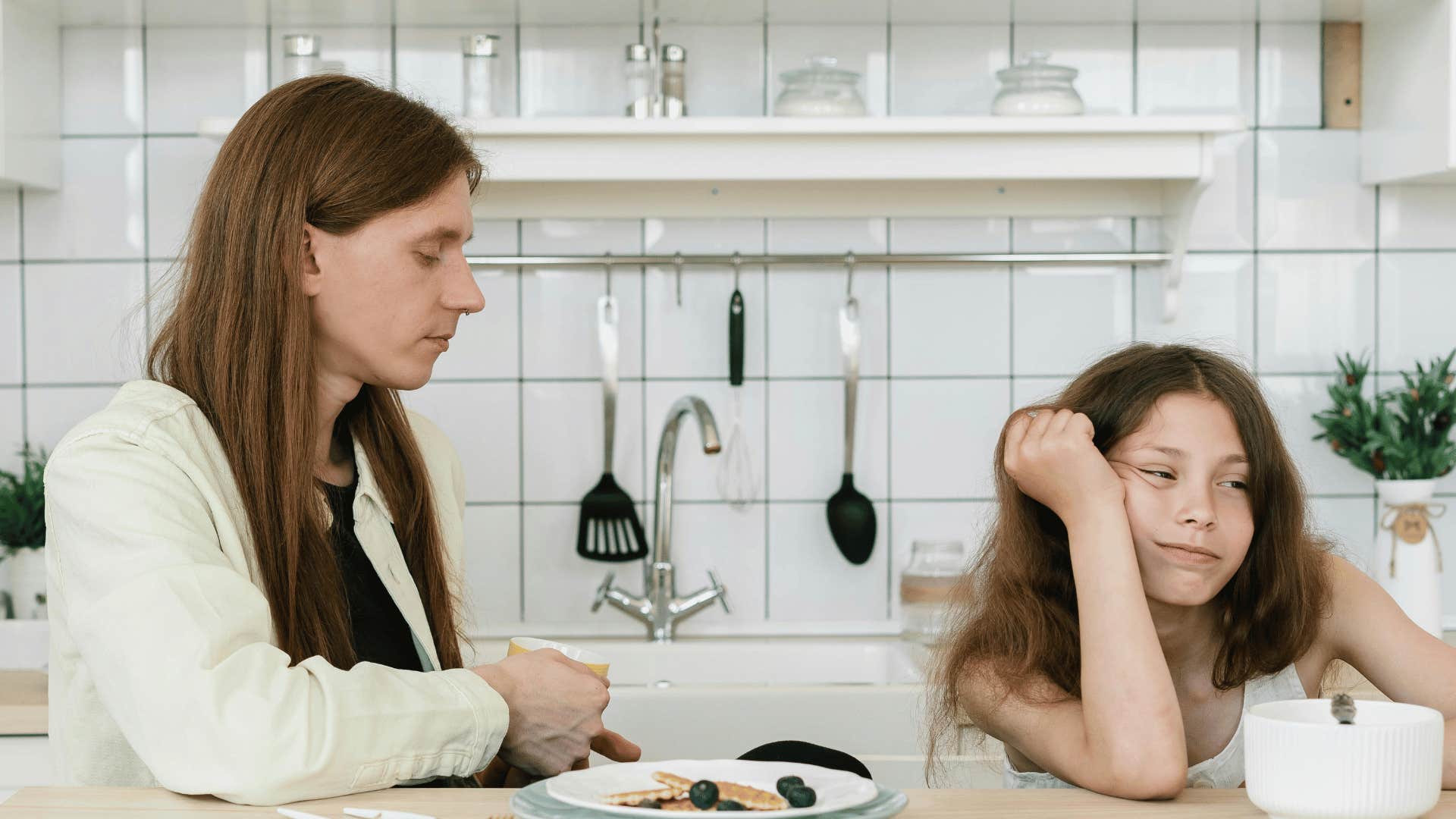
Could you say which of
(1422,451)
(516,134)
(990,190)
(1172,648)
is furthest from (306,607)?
(1422,451)

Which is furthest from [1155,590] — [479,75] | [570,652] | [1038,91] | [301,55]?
[301,55]

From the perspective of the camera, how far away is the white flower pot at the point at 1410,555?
1.81 meters

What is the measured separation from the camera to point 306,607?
0.98m

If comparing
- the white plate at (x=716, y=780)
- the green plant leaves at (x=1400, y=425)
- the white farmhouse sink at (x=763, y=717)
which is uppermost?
the green plant leaves at (x=1400, y=425)

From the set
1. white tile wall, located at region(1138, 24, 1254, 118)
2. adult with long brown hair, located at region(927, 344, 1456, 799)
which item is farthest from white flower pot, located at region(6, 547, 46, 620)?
white tile wall, located at region(1138, 24, 1254, 118)

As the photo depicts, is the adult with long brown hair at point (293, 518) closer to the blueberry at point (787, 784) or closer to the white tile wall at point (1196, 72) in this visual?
the blueberry at point (787, 784)

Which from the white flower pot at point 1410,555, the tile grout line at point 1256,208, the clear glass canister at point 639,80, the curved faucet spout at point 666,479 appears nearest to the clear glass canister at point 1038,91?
the tile grout line at point 1256,208

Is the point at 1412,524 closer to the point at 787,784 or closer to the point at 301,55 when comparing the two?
the point at 787,784

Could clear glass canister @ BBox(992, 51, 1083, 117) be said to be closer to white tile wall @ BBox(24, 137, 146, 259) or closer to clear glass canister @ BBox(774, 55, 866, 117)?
clear glass canister @ BBox(774, 55, 866, 117)

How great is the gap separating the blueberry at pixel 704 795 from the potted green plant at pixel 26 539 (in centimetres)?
145

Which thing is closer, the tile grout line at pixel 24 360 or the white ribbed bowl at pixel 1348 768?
the white ribbed bowl at pixel 1348 768

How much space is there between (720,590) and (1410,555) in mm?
928

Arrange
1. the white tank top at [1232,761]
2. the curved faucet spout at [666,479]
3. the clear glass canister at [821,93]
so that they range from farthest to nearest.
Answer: the curved faucet spout at [666,479] → the clear glass canister at [821,93] → the white tank top at [1232,761]

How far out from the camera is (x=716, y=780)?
80 centimetres
